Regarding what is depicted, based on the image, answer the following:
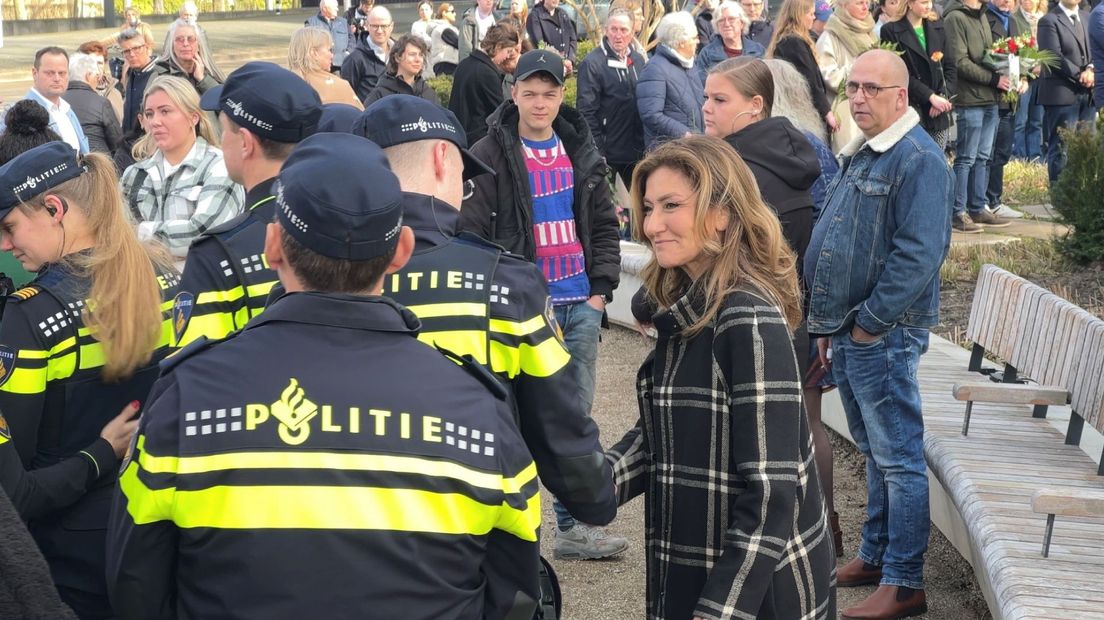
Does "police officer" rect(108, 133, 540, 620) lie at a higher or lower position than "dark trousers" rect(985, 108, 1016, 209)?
higher

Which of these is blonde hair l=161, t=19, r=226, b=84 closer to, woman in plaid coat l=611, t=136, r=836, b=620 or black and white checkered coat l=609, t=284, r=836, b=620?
woman in plaid coat l=611, t=136, r=836, b=620

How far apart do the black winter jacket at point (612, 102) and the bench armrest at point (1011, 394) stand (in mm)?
4641

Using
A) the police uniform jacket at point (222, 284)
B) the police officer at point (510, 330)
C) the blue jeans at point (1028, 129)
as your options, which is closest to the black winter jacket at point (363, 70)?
the blue jeans at point (1028, 129)

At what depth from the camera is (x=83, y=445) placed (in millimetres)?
3148

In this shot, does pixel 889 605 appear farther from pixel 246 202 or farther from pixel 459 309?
pixel 246 202

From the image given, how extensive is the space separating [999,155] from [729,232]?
9.70m

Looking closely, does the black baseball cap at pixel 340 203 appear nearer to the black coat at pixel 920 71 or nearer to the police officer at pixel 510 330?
the police officer at pixel 510 330

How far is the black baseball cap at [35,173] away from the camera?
3191 millimetres

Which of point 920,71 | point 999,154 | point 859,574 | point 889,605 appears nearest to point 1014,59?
point 999,154

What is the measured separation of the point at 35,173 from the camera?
127 inches

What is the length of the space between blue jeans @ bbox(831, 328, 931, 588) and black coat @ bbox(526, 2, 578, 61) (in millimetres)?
9743

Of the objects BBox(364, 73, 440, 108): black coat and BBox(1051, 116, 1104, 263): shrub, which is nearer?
BBox(1051, 116, 1104, 263): shrub

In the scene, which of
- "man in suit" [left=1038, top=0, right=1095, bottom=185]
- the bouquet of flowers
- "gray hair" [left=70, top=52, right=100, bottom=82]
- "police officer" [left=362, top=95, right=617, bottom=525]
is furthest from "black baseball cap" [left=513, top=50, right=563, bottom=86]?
"man in suit" [left=1038, top=0, right=1095, bottom=185]

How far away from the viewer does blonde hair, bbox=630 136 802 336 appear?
3049mm
